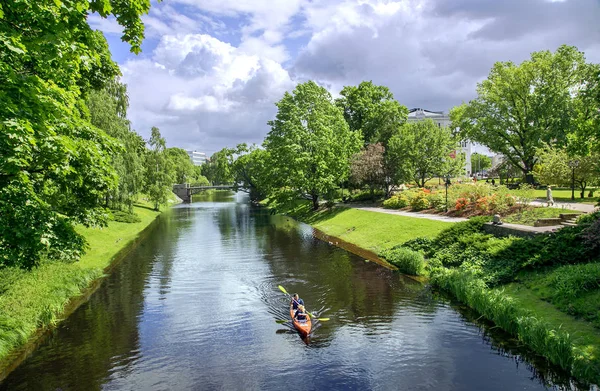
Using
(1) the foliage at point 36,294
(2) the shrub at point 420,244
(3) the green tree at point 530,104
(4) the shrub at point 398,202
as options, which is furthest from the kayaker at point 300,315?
(3) the green tree at point 530,104

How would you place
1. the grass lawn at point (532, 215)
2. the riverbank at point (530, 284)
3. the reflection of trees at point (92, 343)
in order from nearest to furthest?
the reflection of trees at point (92, 343) → the riverbank at point (530, 284) → the grass lawn at point (532, 215)

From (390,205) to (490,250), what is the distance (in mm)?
27992

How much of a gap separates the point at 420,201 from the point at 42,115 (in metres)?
41.2

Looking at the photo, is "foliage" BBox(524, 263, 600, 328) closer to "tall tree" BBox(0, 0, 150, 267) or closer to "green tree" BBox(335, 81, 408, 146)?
"tall tree" BBox(0, 0, 150, 267)

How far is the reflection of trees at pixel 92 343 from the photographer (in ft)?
47.2

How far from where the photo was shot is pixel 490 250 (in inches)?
969

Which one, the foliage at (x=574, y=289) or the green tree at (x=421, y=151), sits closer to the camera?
the foliage at (x=574, y=289)

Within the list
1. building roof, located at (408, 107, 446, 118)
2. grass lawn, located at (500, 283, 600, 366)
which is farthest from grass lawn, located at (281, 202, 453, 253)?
building roof, located at (408, 107, 446, 118)

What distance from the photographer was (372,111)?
73.6 metres

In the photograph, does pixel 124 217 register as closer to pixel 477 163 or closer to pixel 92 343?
pixel 92 343

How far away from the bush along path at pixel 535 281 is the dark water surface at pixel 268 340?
3.15 ft

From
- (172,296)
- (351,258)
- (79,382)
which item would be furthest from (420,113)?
(79,382)

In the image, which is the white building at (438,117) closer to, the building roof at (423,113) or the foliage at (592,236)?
the building roof at (423,113)

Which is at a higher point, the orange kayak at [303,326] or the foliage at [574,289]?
the foliage at [574,289]
